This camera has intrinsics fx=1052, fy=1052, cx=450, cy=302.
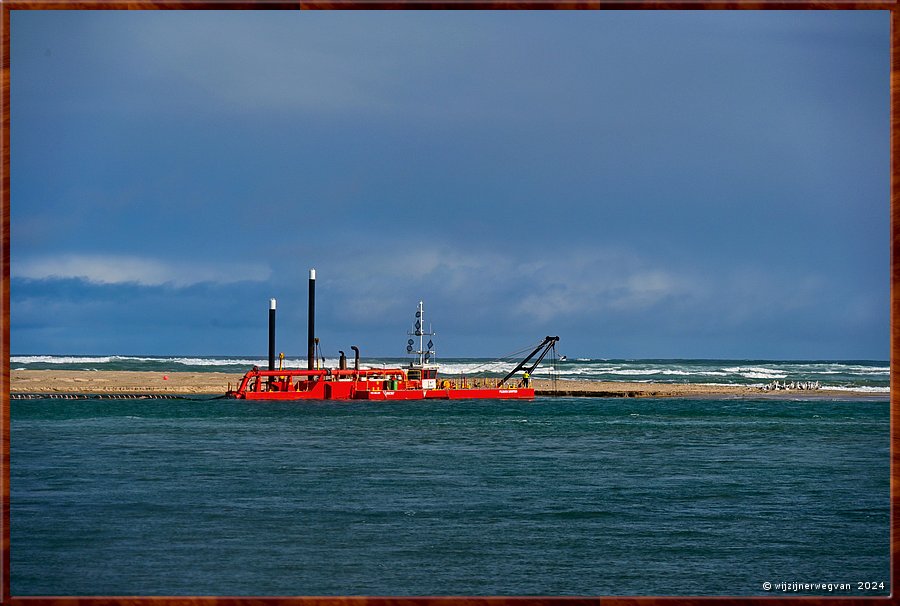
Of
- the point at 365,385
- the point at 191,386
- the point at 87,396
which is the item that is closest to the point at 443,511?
the point at 365,385

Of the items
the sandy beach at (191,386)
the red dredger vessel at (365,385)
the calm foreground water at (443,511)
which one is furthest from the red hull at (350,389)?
the calm foreground water at (443,511)

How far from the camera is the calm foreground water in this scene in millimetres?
13984

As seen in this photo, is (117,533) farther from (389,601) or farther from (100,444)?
(100,444)

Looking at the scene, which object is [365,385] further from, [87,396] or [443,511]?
[443,511]

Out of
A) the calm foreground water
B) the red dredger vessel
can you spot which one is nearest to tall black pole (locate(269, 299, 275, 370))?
the red dredger vessel

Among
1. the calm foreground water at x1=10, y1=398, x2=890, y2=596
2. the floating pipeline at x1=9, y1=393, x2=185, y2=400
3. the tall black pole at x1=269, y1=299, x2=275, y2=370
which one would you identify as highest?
the tall black pole at x1=269, y1=299, x2=275, y2=370

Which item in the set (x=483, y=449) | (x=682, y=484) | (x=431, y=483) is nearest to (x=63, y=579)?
(x=431, y=483)

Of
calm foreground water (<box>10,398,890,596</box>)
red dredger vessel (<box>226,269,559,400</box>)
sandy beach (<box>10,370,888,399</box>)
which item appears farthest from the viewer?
sandy beach (<box>10,370,888,399</box>)

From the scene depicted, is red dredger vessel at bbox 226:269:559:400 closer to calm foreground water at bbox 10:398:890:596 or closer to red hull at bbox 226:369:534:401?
red hull at bbox 226:369:534:401

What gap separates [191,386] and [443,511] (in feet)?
215

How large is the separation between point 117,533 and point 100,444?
17774 mm

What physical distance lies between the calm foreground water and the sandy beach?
1321 inches

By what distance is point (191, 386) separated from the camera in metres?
81.8

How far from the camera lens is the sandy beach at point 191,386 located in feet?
237
